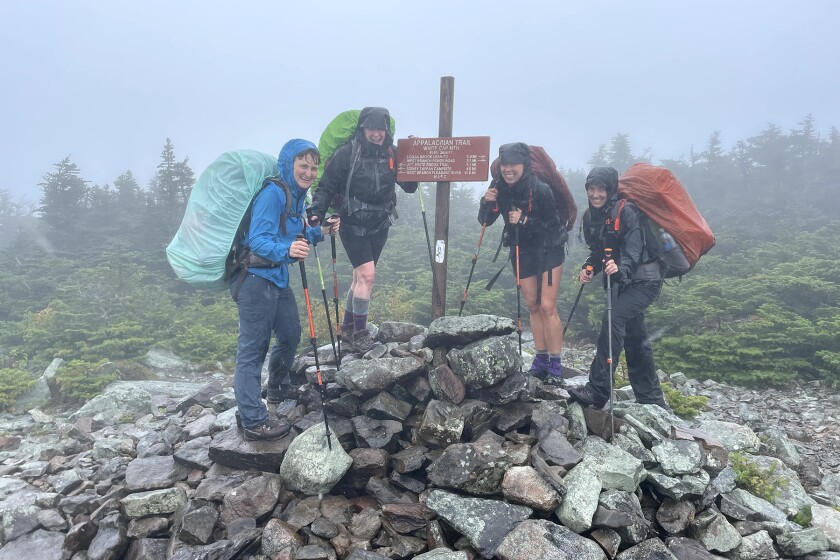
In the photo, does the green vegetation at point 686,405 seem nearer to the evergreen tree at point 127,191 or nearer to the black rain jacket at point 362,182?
the black rain jacket at point 362,182

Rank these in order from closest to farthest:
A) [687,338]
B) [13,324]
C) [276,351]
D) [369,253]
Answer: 1. [276,351]
2. [369,253]
3. [687,338]
4. [13,324]

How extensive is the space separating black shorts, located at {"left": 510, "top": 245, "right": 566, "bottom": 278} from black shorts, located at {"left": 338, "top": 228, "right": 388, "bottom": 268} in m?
2.03

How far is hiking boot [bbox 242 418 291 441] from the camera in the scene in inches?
229

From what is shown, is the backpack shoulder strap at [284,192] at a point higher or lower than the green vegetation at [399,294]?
higher

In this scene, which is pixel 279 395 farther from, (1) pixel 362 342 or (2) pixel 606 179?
(2) pixel 606 179

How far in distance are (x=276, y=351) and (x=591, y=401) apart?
13.9ft

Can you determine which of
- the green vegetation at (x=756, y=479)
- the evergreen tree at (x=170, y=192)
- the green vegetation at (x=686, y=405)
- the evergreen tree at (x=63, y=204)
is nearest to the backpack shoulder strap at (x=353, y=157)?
the green vegetation at (x=756, y=479)

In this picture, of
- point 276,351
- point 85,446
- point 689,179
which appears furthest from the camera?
point 689,179

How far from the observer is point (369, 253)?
714 centimetres

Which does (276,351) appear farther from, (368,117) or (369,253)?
(368,117)

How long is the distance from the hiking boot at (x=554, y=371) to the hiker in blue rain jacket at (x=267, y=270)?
3690 mm

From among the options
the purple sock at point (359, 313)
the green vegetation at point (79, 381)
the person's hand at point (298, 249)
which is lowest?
the green vegetation at point (79, 381)

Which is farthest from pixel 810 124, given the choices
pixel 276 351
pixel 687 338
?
pixel 276 351

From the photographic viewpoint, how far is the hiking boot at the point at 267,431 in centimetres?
581
